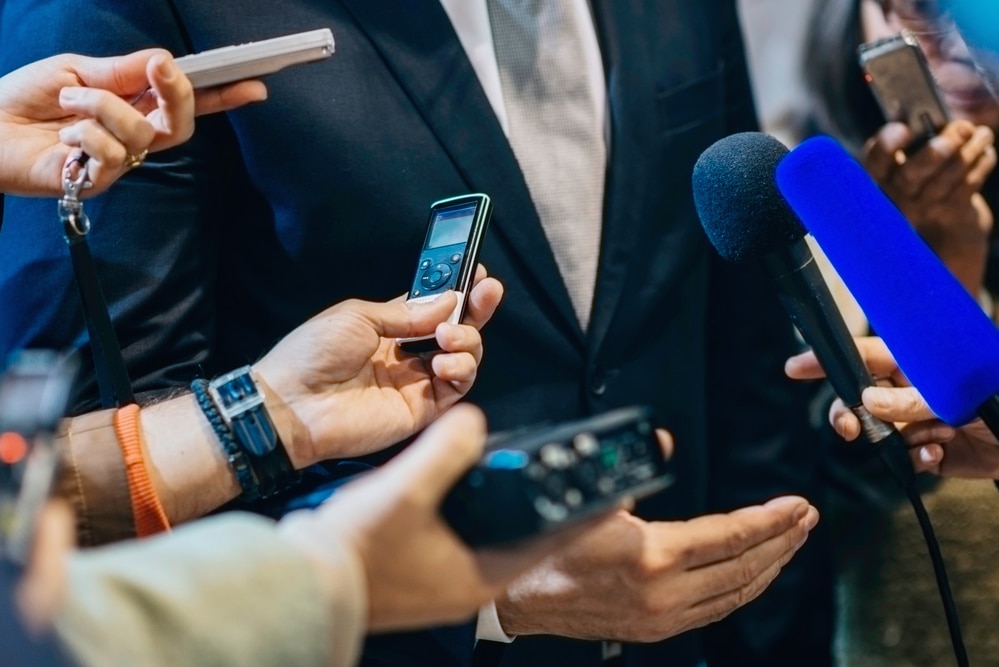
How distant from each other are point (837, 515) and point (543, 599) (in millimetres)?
638

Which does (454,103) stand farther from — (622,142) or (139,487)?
(139,487)

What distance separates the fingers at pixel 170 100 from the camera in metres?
0.73

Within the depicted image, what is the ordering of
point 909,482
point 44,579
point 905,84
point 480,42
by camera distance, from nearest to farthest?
point 44,579 < point 909,482 < point 480,42 < point 905,84

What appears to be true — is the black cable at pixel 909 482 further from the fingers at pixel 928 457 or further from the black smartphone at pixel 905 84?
the black smartphone at pixel 905 84

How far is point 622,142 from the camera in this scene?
1.11 m

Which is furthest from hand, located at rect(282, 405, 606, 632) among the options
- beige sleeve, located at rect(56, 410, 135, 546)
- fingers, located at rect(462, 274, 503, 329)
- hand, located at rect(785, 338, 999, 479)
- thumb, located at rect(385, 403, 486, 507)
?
hand, located at rect(785, 338, 999, 479)

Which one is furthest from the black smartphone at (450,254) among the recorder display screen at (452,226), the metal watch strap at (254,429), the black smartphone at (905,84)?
the black smartphone at (905,84)

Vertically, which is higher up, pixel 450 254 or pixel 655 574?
pixel 450 254

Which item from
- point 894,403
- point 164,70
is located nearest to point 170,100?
point 164,70

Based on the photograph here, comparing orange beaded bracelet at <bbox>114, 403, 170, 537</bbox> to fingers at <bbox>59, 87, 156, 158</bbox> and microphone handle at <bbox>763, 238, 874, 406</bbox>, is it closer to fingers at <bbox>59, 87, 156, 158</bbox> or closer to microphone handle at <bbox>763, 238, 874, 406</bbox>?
fingers at <bbox>59, 87, 156, 158</bbox>

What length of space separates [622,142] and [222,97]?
481mm

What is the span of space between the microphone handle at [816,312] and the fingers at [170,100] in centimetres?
48

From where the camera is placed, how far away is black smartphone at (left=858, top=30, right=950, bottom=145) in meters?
1.20

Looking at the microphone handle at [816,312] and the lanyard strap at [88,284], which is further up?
the lanyard strap at [88,284]
